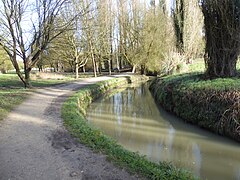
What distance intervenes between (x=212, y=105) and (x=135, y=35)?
88.3 ft

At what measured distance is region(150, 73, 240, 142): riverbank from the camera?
7902 millimetres

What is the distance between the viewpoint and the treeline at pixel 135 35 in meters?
26.2

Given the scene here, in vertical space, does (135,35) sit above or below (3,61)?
above

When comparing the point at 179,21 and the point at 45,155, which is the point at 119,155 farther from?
the point at 179,21

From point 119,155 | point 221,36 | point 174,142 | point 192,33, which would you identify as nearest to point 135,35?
point 192,33

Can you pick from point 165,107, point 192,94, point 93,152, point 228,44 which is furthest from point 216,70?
point 93,152

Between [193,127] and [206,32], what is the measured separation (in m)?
4.48

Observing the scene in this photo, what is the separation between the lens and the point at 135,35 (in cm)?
3469

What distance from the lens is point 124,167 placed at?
15.6 feet

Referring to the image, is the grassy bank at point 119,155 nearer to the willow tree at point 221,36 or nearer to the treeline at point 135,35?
the willow tree at point 221,36

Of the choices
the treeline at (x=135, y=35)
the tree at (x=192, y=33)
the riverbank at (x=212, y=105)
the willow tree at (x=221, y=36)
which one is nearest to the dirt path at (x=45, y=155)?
the riverbank at (x=212, y=105)

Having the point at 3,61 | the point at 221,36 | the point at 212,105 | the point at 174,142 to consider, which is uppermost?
the point at 221,36

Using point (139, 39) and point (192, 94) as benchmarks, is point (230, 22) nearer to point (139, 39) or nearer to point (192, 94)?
point (192, 94)

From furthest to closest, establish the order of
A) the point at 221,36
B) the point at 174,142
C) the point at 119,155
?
the point at 221,36, the point at 174,142, the point at 119,155
